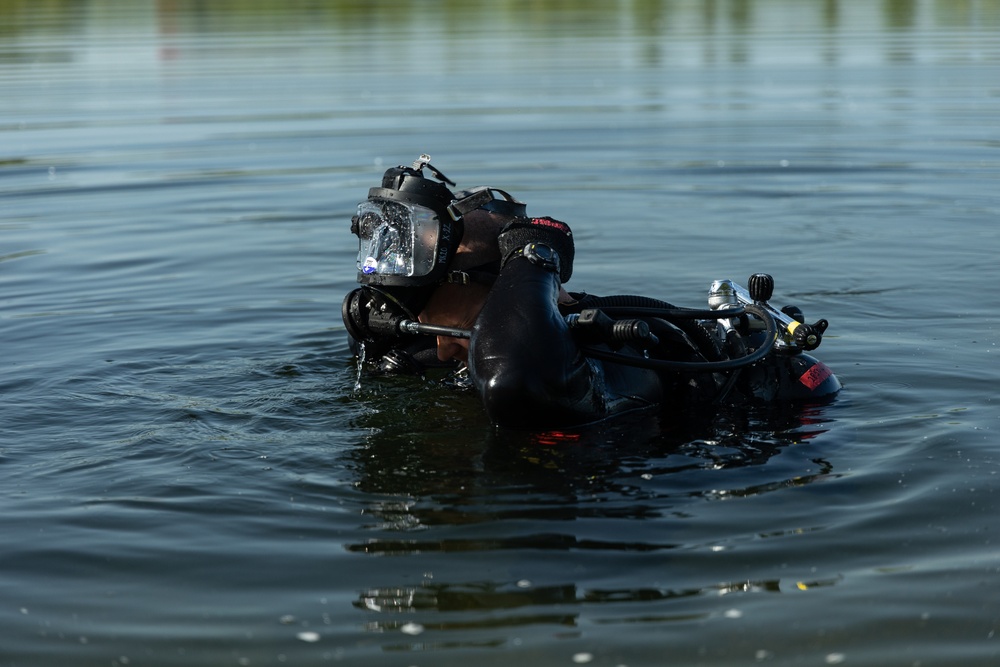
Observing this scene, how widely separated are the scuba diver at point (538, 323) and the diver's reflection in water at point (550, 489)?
152mm

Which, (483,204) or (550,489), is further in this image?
(483,204)

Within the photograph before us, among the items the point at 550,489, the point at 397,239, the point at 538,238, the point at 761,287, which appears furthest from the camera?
the point at 761,287

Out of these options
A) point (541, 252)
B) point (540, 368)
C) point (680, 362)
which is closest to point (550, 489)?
point (540, 368)

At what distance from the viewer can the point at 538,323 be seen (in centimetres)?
393

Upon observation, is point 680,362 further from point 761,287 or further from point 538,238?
point 538,238

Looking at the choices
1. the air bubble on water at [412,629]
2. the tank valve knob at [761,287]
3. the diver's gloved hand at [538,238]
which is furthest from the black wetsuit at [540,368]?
the air bubble on water at [412,629]

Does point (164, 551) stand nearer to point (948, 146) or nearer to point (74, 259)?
point (74, 259)

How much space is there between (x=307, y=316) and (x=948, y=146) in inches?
311

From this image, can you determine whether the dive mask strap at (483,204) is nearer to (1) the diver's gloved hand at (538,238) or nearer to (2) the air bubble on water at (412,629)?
(1) the diver's gloved hand at (538,238)

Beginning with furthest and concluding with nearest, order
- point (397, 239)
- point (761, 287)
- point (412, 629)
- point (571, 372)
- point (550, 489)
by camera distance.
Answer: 1. point (761, 287)
2. point (397, 239)
3. point (571, 372)
4. point (550, 489)
5. point (412, 629)

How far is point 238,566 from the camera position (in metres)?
3.39

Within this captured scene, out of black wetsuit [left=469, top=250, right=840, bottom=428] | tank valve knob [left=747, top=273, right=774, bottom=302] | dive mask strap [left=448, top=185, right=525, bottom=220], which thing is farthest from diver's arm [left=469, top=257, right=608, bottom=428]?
tank valve knob [left=747, top=273, right=774, bottom=302]

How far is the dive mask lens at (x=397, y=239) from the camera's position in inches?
171

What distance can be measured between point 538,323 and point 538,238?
46 cm
